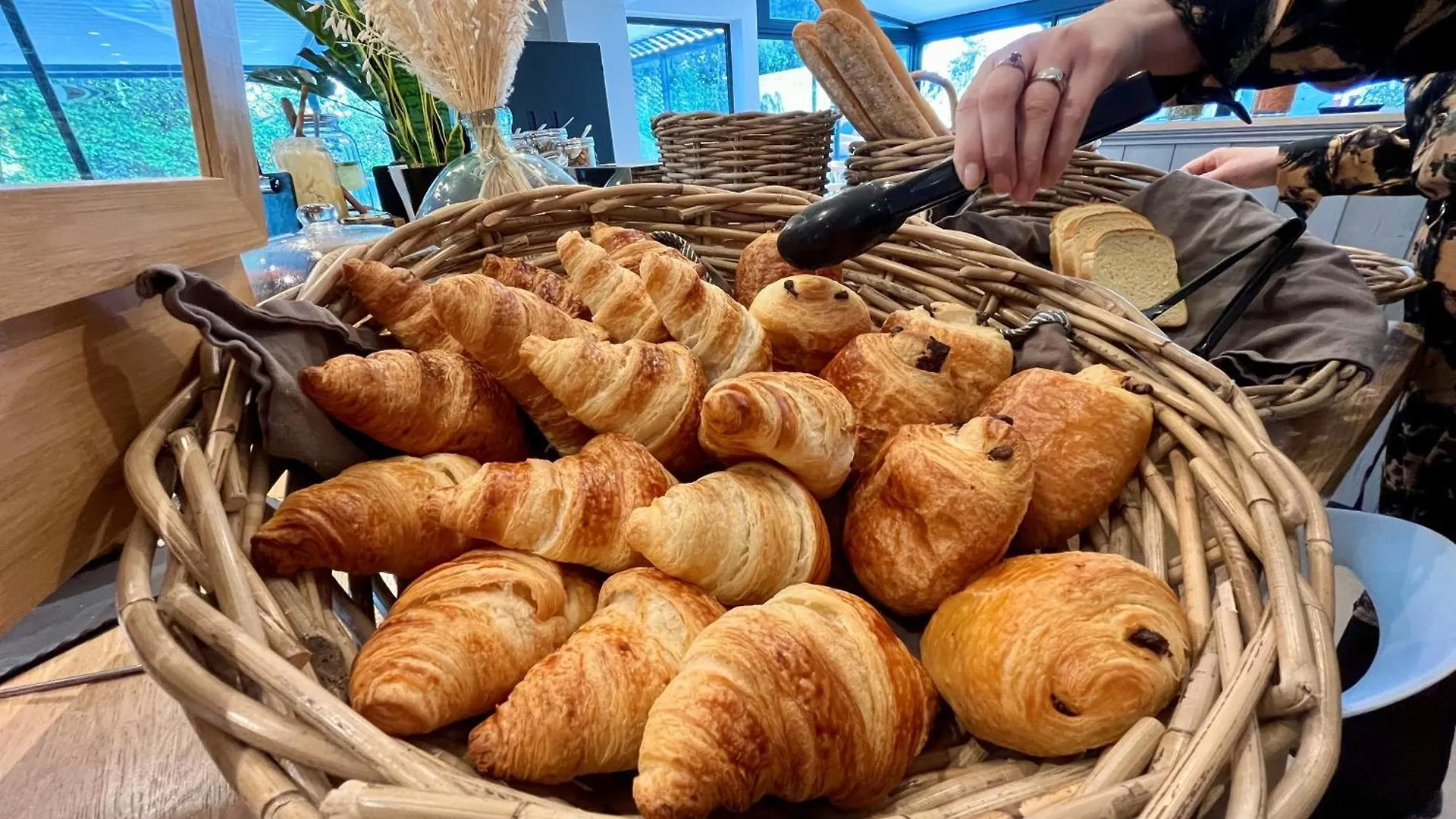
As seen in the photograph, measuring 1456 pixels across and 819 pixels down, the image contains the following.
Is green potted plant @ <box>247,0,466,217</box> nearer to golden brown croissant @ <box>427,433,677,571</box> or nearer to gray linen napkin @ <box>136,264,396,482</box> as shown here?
gray linen napkin @ <box>136,264,396,482</box>

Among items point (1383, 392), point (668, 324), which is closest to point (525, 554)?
point (668, 324)

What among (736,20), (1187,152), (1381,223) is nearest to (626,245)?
(1381,223)

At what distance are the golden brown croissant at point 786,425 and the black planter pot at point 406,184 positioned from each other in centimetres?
151

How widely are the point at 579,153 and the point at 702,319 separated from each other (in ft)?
7.18

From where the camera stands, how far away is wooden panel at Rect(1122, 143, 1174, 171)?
3.45 metres

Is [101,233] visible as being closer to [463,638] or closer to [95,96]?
[95,96]

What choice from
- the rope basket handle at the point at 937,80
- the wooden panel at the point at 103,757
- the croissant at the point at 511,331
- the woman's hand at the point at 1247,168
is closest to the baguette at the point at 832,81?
the rope basket handle at the point at 937,80

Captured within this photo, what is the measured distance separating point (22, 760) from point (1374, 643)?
1537mm

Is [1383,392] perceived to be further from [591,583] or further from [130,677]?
[130,677]

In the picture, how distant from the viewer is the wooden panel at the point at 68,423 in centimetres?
46

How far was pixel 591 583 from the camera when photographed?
60 centimetres

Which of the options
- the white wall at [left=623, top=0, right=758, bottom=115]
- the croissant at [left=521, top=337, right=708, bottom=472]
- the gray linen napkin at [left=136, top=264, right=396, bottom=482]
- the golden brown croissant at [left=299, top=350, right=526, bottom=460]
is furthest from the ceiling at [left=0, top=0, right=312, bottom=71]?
the white wall at [left=623, top=0, right=758, bottom=115]

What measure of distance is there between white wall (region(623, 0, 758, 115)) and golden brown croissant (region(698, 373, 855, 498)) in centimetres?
569

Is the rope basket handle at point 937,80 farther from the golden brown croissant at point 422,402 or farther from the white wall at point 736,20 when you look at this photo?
the white wall at point 736,20
